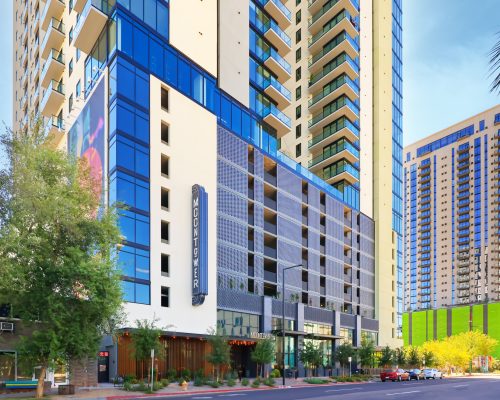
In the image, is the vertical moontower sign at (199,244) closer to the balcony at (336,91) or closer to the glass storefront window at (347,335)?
the glass storefront window at (347,335)

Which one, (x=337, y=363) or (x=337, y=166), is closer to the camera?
(x=337, y=363)

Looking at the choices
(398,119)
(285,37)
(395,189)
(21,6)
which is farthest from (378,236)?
(21,6)

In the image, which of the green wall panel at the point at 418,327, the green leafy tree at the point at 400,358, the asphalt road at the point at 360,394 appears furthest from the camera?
the green wall panel at the point at 418,327

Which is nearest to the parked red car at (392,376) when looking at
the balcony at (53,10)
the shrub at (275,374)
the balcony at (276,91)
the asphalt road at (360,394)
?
the shrub at (275,374)

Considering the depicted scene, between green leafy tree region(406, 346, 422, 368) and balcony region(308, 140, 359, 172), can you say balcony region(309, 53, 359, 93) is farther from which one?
A: green leafy tree region(406, 346, 422, 368)

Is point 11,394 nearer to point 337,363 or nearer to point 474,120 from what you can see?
point 337,363

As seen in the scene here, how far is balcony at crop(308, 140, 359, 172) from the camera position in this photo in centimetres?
8681

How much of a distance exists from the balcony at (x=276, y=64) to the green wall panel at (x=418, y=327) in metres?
137

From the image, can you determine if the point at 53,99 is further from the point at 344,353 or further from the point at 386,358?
the point at 386,358

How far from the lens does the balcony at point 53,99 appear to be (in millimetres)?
60422

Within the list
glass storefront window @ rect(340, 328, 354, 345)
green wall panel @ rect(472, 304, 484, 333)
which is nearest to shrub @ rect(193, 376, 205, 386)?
glass storefront window @ rect(340, 328, 354, 345)

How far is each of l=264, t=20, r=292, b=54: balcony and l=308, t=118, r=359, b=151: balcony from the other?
1591 cm

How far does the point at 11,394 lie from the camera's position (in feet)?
111

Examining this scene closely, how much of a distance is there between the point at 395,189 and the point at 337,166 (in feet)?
A: 53.3
